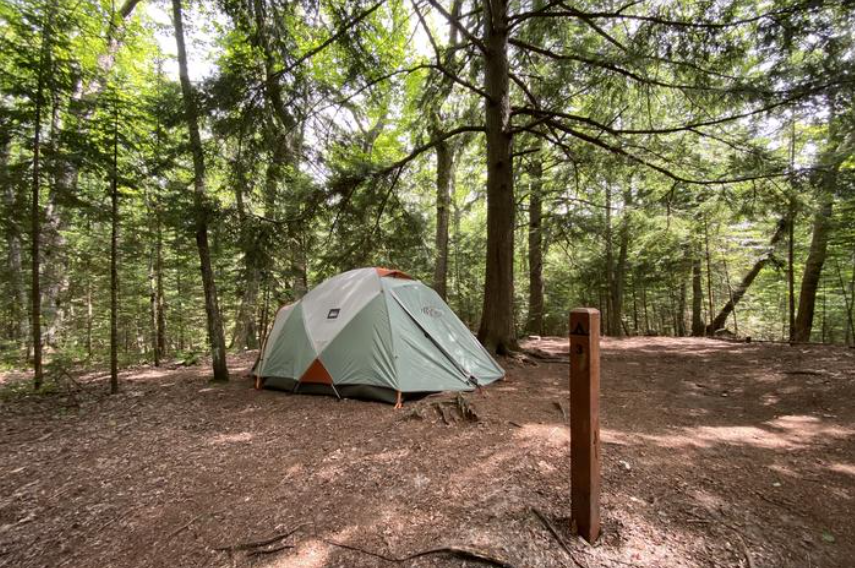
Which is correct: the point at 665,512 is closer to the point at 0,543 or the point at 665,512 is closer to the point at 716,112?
the point at 0,543

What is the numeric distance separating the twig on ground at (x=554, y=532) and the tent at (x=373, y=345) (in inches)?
103

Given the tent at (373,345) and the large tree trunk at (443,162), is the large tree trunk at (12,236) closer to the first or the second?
the tent at (373,345)

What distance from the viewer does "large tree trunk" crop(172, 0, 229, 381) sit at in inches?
223

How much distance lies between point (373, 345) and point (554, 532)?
134 inches

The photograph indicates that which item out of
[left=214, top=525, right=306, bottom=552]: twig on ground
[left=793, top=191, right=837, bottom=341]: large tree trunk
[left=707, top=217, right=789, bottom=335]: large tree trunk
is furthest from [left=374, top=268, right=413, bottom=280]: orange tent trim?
[left=707, top=217, right=789, bottom=335]: large tree trunk

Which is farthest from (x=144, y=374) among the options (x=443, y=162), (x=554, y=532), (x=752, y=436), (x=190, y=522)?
(x=752, y=436)

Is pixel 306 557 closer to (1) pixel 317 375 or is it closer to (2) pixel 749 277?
(1) pixel 317 375

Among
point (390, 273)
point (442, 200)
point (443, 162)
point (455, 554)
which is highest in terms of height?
point (443, 162)

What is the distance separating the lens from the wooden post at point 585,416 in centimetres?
204

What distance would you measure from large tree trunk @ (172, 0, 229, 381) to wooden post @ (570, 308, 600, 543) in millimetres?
5972

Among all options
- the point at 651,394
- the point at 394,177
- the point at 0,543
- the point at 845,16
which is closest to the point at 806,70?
the point at 845,16

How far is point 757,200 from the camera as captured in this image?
18.7ft

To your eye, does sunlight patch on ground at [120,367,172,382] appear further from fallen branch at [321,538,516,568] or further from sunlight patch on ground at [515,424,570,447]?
sunlight patch on ground at [515,424,570,447]

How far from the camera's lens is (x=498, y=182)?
6.55 metres
